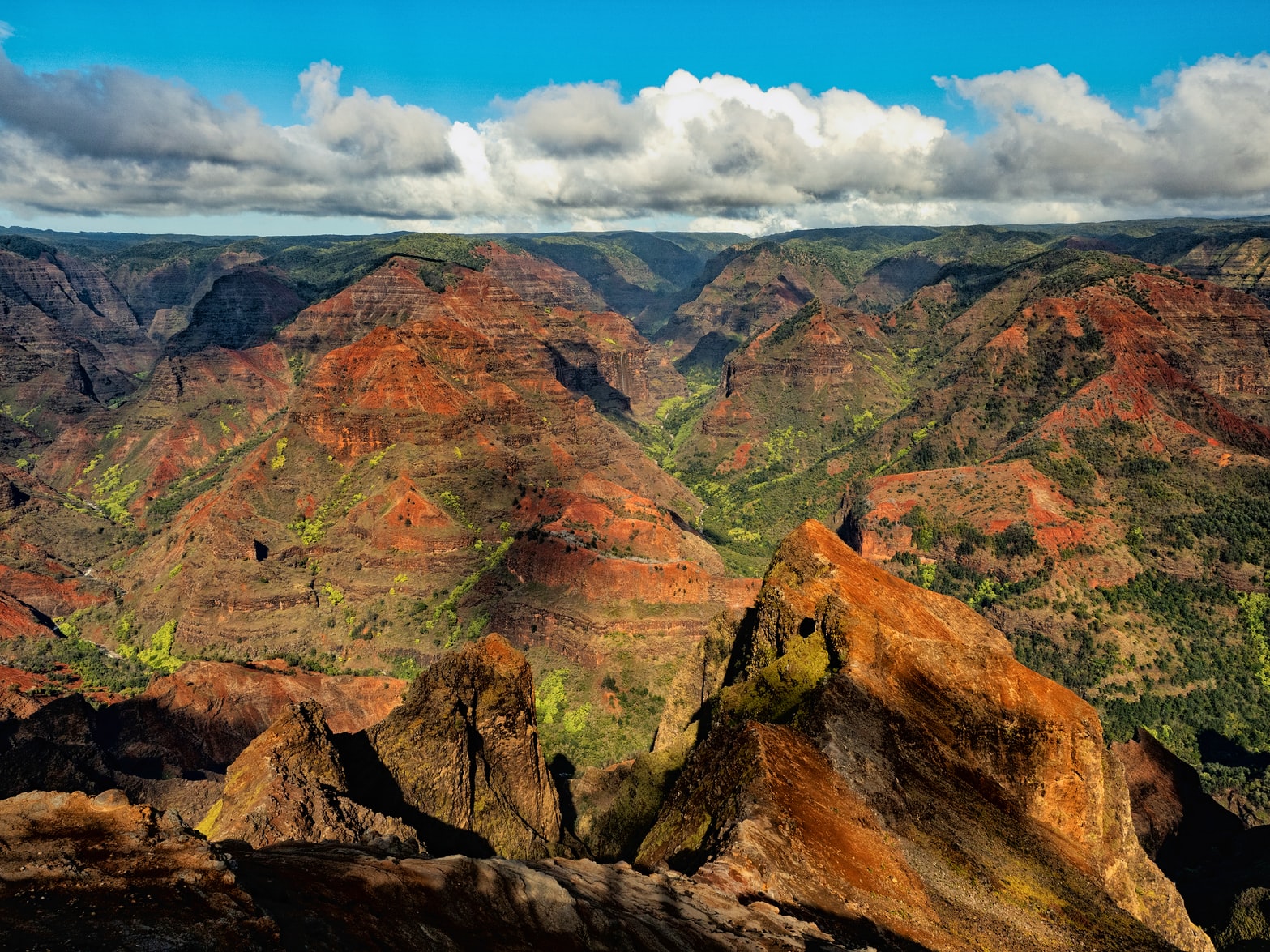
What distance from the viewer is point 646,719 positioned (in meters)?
84.4

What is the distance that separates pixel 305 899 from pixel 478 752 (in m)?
39.5

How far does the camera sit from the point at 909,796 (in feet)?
98.8

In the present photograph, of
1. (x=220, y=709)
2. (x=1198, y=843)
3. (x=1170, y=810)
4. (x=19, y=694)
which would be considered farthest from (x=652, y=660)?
(x=19, y=694)

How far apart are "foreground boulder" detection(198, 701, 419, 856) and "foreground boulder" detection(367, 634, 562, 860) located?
6008mm

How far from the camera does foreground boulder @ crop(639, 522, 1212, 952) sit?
2478 cm

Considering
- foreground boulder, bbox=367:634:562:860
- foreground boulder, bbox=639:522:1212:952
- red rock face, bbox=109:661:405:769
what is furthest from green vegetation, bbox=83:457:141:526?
foreground boulder, bbox=639:522:1212:952

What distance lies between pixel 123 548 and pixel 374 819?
A: 474 feet

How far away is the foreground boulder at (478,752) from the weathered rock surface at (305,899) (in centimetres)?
2550

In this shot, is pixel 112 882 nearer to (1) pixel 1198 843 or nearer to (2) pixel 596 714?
(2) pixel 596 714

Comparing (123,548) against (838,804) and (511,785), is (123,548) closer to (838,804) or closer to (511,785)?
(511,785)

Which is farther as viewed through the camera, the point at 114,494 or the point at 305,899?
the point at 114,494

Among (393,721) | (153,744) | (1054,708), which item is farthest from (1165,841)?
(153,744)

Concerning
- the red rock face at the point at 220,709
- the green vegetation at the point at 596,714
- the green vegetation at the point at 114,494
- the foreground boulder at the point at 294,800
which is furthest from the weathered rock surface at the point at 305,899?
the green vegetation at the point at 114,494

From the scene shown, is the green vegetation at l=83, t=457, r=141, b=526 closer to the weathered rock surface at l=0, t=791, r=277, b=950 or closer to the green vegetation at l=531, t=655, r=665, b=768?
the green vegetation at l=531, t=655, r=665, b=768
